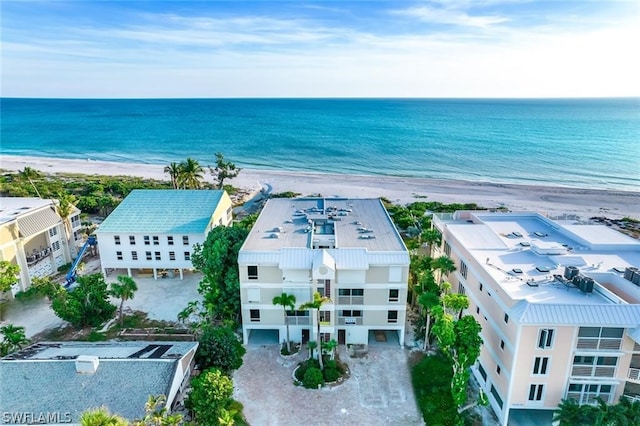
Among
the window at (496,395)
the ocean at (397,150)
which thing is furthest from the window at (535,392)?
the ocean at (397,150)

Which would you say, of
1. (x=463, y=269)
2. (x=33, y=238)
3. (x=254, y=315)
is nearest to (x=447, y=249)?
(x=463, y=269)

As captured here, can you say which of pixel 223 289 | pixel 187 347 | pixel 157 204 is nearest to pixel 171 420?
pixel 187 347

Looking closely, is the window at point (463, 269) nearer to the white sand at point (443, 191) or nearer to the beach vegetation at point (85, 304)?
the beach vegetation at point (85, 304)

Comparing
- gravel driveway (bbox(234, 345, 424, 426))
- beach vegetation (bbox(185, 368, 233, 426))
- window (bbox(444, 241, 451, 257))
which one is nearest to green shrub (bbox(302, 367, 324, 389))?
gravel driveway (bbox(234, 345, 424, 426))

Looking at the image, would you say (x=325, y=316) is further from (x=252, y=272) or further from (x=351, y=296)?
(x=252, y=272)

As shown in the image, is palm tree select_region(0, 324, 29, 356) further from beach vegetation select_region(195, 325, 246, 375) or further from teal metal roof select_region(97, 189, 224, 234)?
teal metal roof select_region(97, 189, 224, 234)

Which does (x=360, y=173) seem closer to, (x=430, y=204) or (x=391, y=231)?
(x=430, y=204)

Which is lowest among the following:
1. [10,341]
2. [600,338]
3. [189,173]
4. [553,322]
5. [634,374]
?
[10,341]

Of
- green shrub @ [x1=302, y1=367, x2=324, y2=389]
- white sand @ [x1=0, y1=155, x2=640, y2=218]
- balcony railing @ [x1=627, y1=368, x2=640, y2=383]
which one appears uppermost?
balcony railing @ [x1=627, y1=368, x2=640, y2=383]
